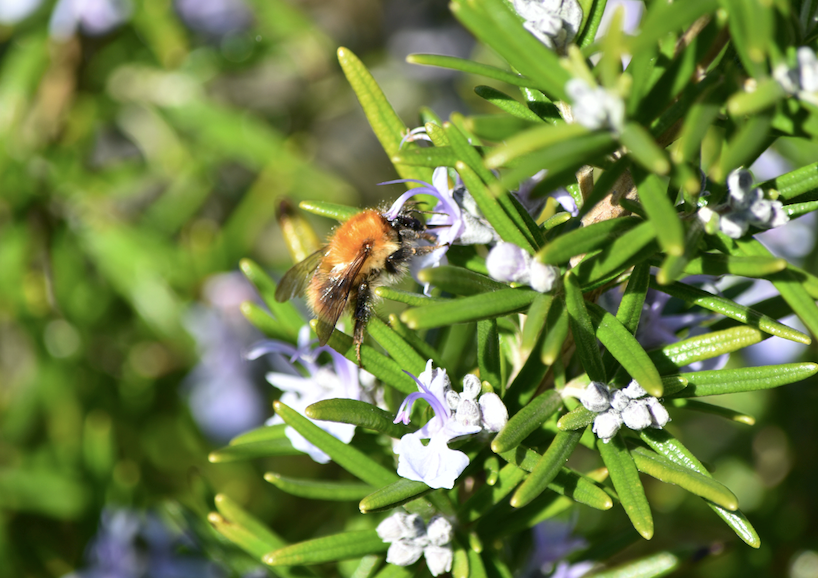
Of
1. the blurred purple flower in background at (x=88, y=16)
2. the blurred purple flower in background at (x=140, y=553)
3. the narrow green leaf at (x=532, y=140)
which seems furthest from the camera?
the blurred purple flower in background at (x=88, y=16)

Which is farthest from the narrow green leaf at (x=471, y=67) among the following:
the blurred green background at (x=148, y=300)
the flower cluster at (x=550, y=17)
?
the blurred green background at (x=148, y=300)

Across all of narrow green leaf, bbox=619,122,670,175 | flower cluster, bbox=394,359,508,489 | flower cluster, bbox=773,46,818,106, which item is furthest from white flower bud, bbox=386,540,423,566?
flower cluster, bbox=773,46,818,106

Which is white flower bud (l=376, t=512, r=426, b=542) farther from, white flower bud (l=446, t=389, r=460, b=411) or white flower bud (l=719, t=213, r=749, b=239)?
white flower bud (l=719, t=213, r=749, b=239)

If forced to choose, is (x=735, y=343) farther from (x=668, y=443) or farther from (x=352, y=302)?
(x=352, y=302)

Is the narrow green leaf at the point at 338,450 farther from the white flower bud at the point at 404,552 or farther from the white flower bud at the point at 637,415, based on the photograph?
the white flower bud at the point at 637,415

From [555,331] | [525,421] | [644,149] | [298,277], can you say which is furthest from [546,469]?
[298,277]

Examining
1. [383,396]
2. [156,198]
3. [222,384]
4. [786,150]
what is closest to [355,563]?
[383,396]

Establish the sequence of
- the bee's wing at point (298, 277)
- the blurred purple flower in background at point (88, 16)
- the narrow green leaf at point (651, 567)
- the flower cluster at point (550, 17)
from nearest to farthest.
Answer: the flower cluster at point (550, 17) < the narrow green leaf at point (651, 567) < the bee's wing at point (298, 277) < the blurred purple flower in background at point (88, 16)
